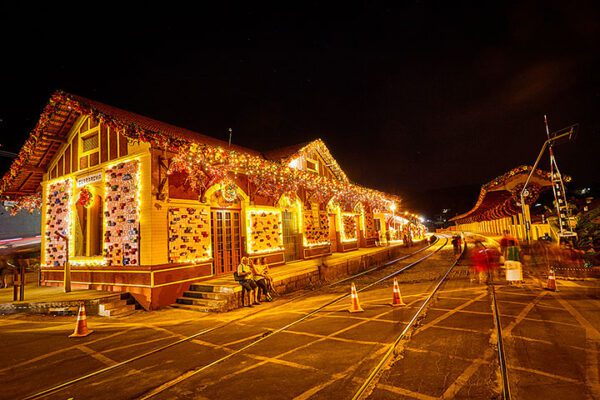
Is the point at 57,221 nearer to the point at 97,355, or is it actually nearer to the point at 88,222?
the point at 88,222

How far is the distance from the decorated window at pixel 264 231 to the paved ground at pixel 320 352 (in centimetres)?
471

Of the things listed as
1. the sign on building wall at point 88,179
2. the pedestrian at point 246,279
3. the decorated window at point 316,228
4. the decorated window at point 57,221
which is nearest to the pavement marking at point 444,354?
the pedestrian at point 246,279

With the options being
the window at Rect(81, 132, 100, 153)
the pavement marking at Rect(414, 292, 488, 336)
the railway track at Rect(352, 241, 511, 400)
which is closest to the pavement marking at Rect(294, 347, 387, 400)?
the railway track at Rect(352, 241, 511, 400)

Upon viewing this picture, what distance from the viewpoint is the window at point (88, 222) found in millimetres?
11719

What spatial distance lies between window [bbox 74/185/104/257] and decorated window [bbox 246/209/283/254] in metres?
5.68

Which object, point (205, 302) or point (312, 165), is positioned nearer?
point (205, 302)

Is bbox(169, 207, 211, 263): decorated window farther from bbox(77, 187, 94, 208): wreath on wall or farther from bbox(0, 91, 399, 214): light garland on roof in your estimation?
bbox(77, 187, 94, 208): wreath on wall

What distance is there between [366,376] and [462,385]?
1201 millimetres

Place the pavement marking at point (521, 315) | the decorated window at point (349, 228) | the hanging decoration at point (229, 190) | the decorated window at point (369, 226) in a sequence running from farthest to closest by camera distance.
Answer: the decorated window at point (369, 226), the decorated window at point (349, 228), the hanging decoration at point (229, 190), the pavement marking at point (521, 315)

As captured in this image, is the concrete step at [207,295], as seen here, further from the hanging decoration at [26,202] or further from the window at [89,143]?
the hanging decoration at [26,202]

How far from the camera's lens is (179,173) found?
10.5 metres

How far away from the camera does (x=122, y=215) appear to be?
10.4 metres

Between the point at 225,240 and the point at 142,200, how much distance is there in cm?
365

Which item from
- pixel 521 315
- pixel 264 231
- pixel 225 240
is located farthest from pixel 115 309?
pixel 521 315
